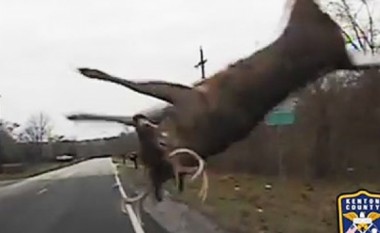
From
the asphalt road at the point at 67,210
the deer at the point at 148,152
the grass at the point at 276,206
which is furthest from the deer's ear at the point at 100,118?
the grass at the point at 276,206

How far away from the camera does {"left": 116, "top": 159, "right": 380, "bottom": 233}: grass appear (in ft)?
44.9

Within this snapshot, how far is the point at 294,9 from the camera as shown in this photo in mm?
1379

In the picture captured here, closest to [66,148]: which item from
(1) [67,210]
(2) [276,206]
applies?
(2) [276,206]

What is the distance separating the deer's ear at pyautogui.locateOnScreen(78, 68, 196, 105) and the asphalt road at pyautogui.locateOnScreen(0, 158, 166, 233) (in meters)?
7.87

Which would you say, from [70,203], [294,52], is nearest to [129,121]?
[294,52]

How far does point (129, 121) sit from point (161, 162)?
0.29ft

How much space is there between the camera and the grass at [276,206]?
13.7m

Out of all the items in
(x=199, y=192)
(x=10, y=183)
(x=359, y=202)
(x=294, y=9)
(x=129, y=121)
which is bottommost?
(x=10, y=183)

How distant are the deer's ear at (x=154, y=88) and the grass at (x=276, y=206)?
8673mm

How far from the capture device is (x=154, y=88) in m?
1.38

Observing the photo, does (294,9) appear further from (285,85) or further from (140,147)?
(140,147)

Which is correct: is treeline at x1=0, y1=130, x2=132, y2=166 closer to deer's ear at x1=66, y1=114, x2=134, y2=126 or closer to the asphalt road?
deer's ear at x1=66, y1=114, x2=134, y2=126

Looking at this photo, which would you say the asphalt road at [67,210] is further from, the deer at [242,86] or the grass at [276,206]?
the deer at [242,86]

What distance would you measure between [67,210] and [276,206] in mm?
5442
